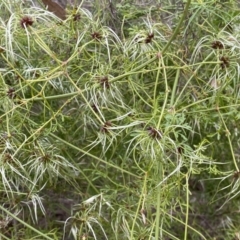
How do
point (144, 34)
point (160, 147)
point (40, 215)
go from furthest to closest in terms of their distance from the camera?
point (40, 215), point (144, 34), point (160, 147)

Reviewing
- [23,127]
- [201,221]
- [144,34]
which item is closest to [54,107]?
[23,127]

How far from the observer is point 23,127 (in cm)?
106

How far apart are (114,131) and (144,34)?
18 centimetres

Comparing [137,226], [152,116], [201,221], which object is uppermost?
[152,116]

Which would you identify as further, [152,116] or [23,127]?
[23,127]

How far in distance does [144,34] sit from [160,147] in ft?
0.74

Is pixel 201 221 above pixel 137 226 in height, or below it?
below

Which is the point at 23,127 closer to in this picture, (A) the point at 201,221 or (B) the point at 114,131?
(B) the point at 114,131

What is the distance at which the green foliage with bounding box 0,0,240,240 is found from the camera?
0.95 m

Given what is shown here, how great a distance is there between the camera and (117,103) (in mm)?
1056

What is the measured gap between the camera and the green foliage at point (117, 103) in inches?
37.3

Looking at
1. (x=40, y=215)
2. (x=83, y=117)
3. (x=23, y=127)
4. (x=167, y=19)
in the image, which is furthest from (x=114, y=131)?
(x=40, y=215)

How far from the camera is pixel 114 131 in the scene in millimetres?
1011

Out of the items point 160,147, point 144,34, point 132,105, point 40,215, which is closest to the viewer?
point 160,147
